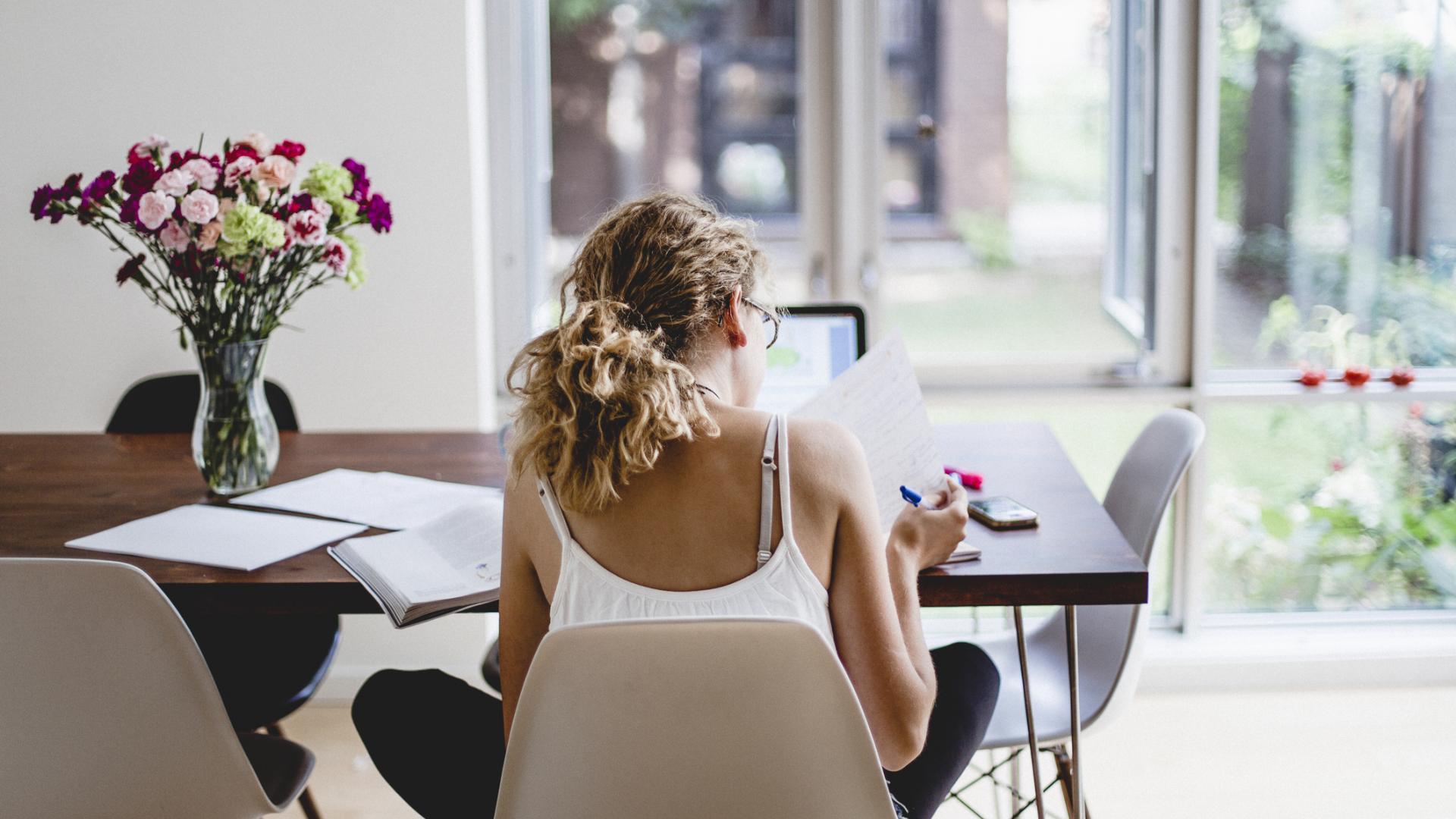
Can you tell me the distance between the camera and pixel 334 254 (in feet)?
6.25

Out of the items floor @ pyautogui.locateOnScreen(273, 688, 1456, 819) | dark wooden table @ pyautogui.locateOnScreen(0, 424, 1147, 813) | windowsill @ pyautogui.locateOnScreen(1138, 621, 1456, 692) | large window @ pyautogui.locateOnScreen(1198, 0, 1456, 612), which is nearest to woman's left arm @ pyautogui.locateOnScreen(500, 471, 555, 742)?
dark wooden table @ pyautogui.locateOnScreen(0, 424, 1147, 813)

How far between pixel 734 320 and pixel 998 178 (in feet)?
6.36

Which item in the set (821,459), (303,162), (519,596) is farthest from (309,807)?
(303,162)

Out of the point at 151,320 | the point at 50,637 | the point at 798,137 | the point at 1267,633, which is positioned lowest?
the point at 1267,633

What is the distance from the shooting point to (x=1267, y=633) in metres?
3.17

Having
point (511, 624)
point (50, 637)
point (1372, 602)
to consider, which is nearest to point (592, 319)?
point (511, 624)

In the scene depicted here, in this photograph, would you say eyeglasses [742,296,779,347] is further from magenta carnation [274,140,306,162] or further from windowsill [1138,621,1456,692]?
windowsill [1138,621,1456,692]

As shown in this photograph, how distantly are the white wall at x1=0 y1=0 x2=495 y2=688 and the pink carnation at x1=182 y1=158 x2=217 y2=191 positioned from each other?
43.1 inches

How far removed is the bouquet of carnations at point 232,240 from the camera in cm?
179

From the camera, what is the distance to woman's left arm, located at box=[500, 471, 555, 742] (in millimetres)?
1331

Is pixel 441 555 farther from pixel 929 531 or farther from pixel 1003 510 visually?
pixel 1003 510

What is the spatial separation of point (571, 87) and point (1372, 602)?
2.41 m

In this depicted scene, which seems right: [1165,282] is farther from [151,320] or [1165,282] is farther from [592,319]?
[151,320]

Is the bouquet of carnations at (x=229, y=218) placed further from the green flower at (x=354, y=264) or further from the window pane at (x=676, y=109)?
the window pane at (x=676, y=109)
